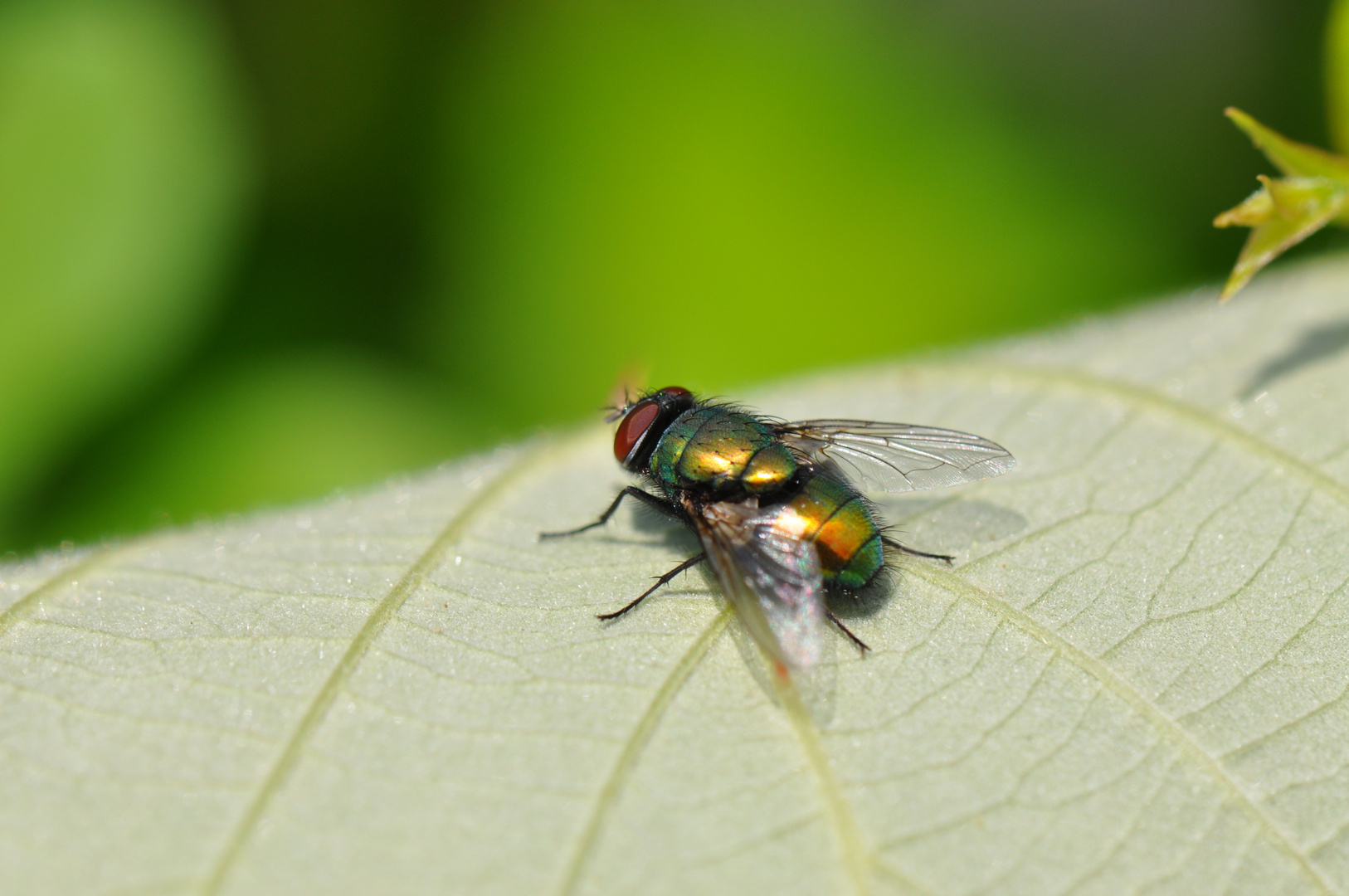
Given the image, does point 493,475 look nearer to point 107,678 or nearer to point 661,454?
point 661,454

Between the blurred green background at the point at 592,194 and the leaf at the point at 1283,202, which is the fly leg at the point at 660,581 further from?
the blurred green background at the point at 592,194

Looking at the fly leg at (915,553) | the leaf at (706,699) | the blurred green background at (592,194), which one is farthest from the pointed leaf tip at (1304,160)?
the blurred green background at (592,194)

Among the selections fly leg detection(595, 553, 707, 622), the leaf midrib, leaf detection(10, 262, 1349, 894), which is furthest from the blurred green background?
fly leg detection(595, 553, 707, 622)

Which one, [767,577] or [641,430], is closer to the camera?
[767,577]

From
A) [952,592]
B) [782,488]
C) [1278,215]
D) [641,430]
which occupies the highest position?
[1278,215]

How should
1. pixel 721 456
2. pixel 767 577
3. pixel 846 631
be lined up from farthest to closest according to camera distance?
pixel 721 456 < pixel 767 577 < pixel 846 631

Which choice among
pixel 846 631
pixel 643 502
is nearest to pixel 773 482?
pixel 643 502

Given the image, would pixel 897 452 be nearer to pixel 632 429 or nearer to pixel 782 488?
pixel 782 488
